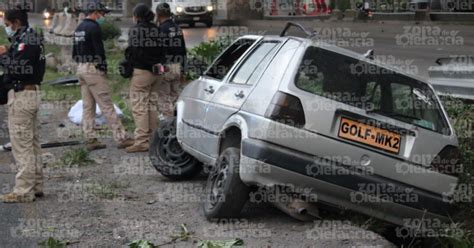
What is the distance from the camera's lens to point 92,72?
927cm

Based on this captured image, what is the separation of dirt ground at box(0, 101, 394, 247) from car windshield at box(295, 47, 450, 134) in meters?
1.01

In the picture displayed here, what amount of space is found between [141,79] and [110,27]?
1444 centimetres

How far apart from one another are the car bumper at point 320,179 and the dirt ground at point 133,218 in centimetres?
29

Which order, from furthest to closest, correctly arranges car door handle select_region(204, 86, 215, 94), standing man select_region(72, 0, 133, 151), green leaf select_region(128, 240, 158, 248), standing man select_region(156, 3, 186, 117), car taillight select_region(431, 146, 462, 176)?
standing man select_region(156, 3, 186, 117) → standing man select_region(72, 0, 133, 151) → car door handle select_region(204, 86, 215, 94) → car taillight select_region(431, 146, 462, 176) → green leaf select_region(128, 240, 158, 248)

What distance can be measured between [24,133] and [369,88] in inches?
130

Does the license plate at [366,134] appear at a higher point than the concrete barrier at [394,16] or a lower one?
higher

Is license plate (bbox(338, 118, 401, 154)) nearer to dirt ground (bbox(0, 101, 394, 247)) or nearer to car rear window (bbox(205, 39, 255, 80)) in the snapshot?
dirt ground (bbox(0, 101, 394, 247))

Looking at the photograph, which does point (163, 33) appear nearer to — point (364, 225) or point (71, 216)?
point (71, 216)

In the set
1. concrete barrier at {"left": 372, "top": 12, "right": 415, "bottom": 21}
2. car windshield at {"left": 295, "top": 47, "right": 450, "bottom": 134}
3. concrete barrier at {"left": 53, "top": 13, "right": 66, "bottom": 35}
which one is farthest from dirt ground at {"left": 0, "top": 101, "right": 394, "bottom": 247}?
concrete barrier at {"left": 372, "top": 12, "right": 415, "bottom": 21}

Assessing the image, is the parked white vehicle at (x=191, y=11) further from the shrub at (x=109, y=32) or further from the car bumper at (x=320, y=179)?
the car bumper at (x=320, y=179)

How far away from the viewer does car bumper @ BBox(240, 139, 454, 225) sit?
17.6 ft

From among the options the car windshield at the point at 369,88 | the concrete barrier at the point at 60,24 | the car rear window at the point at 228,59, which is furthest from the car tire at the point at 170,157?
the concrete barrier at the point at 60,24

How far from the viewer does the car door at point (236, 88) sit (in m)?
6.01

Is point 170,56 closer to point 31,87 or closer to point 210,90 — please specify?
point 210,90
